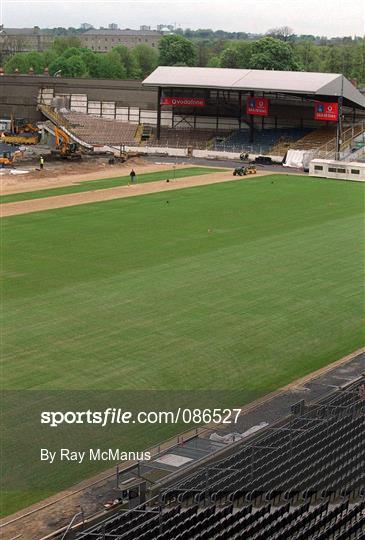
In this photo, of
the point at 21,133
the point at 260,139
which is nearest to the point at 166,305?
the point at 260,139

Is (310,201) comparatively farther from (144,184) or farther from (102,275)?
(102,275)

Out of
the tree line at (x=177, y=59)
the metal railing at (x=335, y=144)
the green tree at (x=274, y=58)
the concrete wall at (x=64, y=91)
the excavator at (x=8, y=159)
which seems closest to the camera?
the excavator at (x=8, y=159)

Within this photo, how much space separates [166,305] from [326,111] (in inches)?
2460

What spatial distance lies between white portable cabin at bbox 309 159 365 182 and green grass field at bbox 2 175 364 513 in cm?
1909

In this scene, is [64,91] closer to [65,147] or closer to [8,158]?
[65,147]

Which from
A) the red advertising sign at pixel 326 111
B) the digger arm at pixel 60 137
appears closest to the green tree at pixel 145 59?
the digger arm at pixel 60 137

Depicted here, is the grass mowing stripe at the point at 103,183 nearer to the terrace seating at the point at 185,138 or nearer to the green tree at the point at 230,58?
the terrace seating at the point at 185,138

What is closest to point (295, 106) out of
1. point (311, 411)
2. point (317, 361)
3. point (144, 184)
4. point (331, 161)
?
point (331, 161)

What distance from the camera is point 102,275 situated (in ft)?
151

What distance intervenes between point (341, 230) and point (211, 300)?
20192 mm

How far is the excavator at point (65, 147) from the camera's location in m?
93.1

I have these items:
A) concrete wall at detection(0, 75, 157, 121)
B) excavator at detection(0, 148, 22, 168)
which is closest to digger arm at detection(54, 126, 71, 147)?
excavator at detection(0, 148, 22, 168)

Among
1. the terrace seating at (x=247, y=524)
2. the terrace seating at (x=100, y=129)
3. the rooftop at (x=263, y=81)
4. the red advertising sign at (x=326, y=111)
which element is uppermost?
the rooftop at (x=263, y=81)

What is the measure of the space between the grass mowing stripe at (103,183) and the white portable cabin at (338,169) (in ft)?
29.1
